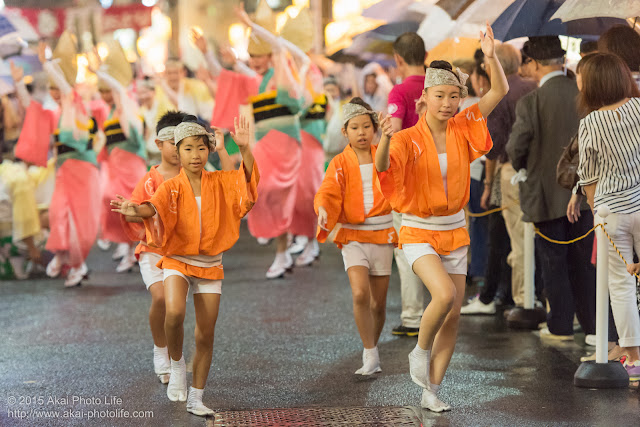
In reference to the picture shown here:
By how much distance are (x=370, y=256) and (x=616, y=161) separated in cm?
163

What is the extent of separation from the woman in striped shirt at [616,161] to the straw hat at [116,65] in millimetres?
6390

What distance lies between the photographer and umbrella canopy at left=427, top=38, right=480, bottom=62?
8.40 m

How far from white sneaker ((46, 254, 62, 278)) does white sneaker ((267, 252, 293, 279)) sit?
2687 millimetres

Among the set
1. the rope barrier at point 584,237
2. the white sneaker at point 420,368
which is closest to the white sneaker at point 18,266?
the rope barrier at point 584,237

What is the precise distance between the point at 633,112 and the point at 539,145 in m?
1.55

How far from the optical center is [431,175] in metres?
5.00

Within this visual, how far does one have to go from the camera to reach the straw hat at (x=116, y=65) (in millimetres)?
10508

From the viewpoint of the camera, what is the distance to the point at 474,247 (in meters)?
9.27

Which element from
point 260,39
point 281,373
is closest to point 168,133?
point 281,373

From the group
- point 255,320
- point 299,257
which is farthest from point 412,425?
point 299,257

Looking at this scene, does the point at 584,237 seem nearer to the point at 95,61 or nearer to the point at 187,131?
the point at 187,131

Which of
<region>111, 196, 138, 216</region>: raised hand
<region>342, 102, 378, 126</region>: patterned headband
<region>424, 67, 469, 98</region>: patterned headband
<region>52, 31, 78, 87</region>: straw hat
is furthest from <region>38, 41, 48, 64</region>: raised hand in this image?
<region>424, 67, 469, 98</region>: patterned headband

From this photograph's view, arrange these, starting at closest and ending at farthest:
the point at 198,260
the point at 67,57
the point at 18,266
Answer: the point at 198,260, the point at 67,57, the point at 18,266

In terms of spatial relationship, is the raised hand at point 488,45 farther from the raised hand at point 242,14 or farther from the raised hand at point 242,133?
the raised hand at point 242,14
